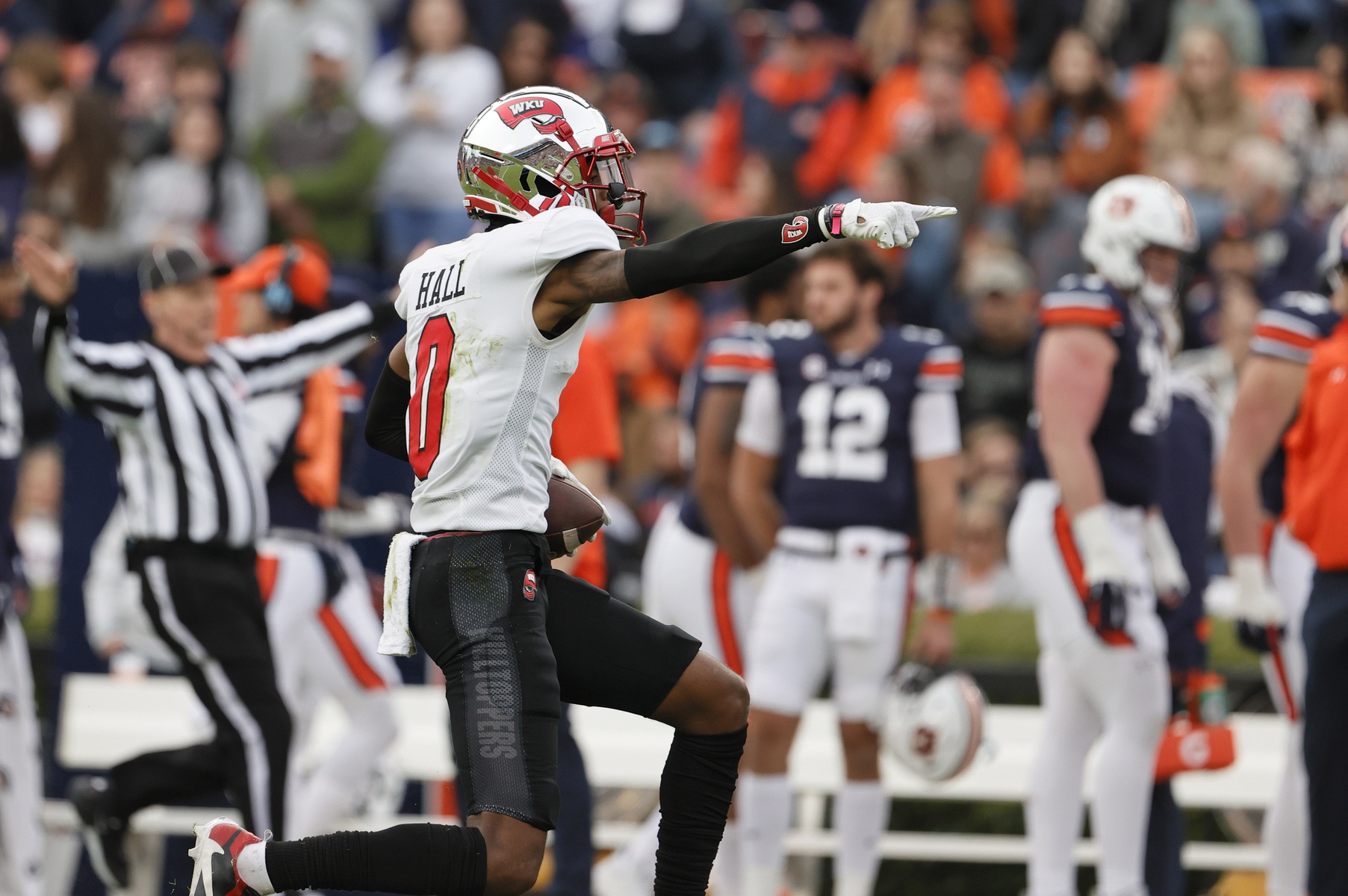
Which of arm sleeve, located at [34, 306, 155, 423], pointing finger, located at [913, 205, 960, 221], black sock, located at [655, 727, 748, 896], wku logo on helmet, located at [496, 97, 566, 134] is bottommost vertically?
black sock, located at [655, 727, 748, 896]

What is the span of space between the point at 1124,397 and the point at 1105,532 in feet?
1.48

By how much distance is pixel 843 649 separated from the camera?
625cm

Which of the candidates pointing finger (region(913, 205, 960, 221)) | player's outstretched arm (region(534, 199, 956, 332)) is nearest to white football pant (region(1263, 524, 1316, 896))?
pointing finger (region(913, 205, 960, 221))

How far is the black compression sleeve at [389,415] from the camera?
4.62m

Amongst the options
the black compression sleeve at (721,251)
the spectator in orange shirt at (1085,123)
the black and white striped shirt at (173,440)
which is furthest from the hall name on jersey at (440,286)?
the spectator in orange shirt at (1085,123)

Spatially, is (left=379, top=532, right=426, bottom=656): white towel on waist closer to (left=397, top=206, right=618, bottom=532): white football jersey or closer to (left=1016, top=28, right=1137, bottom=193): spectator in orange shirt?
(left=397, top=206, right=618, bottom=532): white football jersey

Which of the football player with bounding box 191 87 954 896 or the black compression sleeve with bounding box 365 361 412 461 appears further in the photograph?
the black compression sleeve with bounding box 365 361 412 461

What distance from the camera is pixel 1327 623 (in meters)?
5.02

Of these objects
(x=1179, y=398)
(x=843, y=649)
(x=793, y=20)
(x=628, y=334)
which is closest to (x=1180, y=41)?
(x=793, y=20)

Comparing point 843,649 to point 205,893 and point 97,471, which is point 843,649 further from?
point 97,471

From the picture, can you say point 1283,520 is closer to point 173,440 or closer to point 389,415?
point 389,415

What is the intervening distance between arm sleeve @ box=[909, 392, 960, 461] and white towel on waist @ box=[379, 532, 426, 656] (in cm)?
249

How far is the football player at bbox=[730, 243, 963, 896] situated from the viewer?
20.4ft

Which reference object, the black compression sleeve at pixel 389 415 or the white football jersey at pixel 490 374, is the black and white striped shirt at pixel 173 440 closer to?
the black compression sleeve at pixel 389 415
